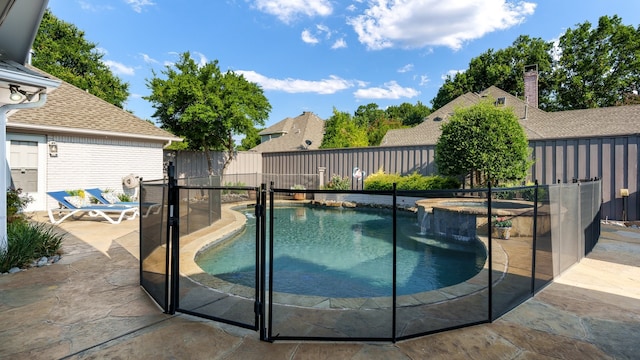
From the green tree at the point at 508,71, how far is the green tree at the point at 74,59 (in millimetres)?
29583

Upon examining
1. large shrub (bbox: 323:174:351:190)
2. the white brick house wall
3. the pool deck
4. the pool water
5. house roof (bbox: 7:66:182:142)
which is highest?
house roof (bbox: 7:66:182:142)

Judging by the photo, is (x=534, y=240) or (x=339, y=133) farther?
(x=339, y=133)

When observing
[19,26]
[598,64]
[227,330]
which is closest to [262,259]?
[227,330]

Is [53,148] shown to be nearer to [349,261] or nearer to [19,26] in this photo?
[19,26]

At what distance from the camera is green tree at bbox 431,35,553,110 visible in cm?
2636

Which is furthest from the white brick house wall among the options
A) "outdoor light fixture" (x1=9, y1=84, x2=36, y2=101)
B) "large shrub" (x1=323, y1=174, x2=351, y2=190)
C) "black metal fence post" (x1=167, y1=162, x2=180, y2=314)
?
"black metal fence post" (x1=167, y1=162, x2=180, y2=314)

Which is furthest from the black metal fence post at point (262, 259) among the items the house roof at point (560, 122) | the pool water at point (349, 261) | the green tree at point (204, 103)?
the green tree at point (204, 103)

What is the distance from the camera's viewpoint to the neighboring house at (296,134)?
24641mm

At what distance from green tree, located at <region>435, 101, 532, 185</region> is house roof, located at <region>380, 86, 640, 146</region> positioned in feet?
5.32

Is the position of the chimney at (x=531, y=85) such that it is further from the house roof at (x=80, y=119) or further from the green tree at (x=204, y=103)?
the house roof at (x=80, y=119)

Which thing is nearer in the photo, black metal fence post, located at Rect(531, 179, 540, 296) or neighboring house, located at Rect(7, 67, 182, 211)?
black metal fence post, located at Rect(531, 179, 540, 296)

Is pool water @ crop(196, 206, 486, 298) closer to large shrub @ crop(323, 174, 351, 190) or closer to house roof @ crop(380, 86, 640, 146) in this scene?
large shrub @ crop(323, 174, 351, 190)

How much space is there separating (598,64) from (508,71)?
593cm

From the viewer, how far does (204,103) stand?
14422 mm
